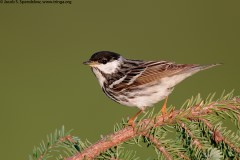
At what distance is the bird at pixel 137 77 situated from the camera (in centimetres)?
585

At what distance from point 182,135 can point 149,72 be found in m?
2.10

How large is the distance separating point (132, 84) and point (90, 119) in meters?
2.27

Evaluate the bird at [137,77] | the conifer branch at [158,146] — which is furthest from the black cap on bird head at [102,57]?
the conifer branch at [158,146]

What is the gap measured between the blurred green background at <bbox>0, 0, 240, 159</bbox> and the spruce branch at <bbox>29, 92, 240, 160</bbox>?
9.64 ft

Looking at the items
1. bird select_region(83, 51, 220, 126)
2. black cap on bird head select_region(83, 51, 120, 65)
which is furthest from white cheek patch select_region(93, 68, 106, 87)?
black cap on bird head select_region(83, 51, 120, 65)

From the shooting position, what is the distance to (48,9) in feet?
44.0

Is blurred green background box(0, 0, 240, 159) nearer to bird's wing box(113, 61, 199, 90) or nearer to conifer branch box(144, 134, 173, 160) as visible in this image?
bird's wing box(113, 61, 199, 90)

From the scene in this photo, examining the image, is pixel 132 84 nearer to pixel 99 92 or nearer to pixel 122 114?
pixel 122 114

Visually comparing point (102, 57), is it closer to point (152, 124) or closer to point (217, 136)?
point (152, 124)

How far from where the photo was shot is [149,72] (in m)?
6.13

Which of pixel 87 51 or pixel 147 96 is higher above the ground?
pixel 87 51

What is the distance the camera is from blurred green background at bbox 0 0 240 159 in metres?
8.27

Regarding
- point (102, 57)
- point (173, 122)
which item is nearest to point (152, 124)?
point (173, 122)

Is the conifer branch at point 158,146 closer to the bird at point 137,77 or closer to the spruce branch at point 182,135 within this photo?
the spruce branch at point 182,135
